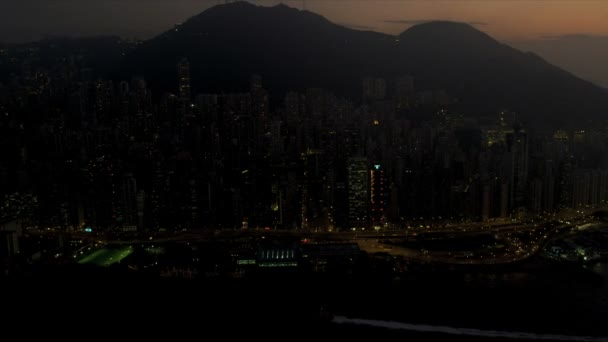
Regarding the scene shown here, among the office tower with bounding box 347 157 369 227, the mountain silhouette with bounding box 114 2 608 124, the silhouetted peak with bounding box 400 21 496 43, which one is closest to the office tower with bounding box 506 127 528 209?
the office tower with bounding box 347 157 369 227

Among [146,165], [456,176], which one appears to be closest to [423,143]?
[456,176]

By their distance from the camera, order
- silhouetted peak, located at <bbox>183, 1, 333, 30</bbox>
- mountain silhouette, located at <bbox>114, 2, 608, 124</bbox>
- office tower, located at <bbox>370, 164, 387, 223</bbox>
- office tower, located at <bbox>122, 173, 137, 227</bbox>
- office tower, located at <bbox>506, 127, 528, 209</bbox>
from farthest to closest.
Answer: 1. silhouetted peak, located at <bbox>183, 1, 333, 30</bbox>
2. mountain silhouette, located at <bbox>114, 2, 608, 124</bbox>
3. office tower, located at <bbox>506, 127, 528, 209</bbox>
4. office tower, located at <bbox>370, 164, 387, 223</bbox>
5. office tower, located at <bbox>122, 173, 137, 227</bbox>

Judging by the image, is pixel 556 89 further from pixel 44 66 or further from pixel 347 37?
pixel 44 66

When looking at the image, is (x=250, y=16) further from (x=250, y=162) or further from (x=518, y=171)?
(x=518, y=171)

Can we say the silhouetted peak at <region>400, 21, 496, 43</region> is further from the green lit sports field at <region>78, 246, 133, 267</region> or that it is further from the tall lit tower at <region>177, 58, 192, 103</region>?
the green lit sports field at <region>78, 246, 133, 267</region>

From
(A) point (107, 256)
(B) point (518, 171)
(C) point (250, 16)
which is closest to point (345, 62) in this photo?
(C) point (250, 16)

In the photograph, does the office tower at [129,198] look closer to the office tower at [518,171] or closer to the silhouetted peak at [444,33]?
the office tower at [518,171]
